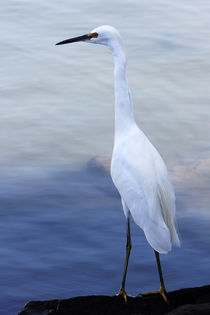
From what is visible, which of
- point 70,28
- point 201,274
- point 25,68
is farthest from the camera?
point 70,28

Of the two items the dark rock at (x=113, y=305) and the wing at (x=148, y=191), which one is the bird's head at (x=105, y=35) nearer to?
the wing at (x=148, y=191)

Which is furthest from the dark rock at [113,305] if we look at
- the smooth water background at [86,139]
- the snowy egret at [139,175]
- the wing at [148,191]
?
the smooth water background at [86,139]

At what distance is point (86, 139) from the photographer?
8359 millimetres

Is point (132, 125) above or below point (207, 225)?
above

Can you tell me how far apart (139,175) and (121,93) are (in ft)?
2.05

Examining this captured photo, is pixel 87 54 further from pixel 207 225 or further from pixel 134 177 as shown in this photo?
pixel 134 177

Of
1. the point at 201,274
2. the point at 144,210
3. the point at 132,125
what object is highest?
the point at 132,125

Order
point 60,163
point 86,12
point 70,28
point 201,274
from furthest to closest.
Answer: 1. point 86,12
2. point 70,28
3. point 60,163
4. point 201,274

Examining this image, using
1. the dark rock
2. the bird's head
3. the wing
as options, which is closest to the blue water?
the dark rock

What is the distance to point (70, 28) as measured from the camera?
11.1m

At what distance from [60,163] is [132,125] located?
8.75 ft

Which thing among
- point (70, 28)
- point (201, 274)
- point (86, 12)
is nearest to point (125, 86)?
point (201, 274)

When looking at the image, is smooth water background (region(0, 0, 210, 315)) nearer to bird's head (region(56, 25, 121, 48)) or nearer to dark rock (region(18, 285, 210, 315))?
dark rock (region(18, 285, 210, 315))

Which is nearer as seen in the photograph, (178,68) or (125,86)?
(125,86)
